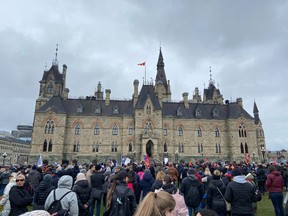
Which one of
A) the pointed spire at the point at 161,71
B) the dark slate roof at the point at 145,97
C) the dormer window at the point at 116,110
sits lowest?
the dormer window at the point at 116,110

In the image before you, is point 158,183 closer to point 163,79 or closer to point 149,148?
point 149,148

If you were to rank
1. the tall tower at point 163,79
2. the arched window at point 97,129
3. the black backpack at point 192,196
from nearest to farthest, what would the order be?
the black backpack at point 192,196 → the arched window at point 97,129 → the tall tower at point 163,79

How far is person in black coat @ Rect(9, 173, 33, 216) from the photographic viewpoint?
18.4 feet

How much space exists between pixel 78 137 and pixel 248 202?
3971 centimetres

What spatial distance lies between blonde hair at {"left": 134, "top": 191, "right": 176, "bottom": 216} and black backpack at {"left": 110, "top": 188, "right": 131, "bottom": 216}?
9.10 ft

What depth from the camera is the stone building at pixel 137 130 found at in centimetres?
4084

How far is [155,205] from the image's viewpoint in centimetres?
245

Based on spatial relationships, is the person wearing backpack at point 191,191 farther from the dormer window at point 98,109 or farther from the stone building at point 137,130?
the dormer window at point 98,109

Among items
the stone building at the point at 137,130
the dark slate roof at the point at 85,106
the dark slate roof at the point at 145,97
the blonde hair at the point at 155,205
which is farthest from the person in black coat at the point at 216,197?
the dark slate roof at the point at 85,106

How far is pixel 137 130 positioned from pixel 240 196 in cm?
3586

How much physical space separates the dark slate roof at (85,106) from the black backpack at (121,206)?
127ft

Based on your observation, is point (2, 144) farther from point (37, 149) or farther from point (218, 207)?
point (218, 207)

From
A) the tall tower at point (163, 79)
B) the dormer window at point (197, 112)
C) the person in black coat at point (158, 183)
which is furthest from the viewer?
the tall tower at point (163, 79)

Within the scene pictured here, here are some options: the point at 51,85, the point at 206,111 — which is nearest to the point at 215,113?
the point at 206,111
